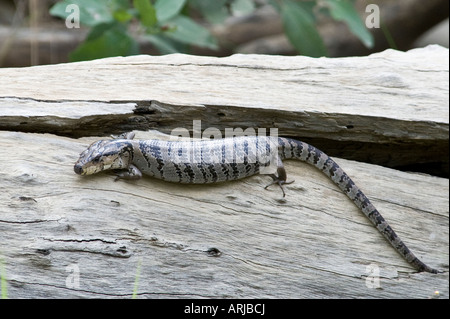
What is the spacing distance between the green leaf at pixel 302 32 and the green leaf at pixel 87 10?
1959 millimetres

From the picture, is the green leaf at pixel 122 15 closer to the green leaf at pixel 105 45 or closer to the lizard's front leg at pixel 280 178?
the green leaf at pixel 105 45

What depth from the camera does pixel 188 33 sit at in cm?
534

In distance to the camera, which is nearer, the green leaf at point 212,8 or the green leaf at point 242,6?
the green leaf at point 212,8

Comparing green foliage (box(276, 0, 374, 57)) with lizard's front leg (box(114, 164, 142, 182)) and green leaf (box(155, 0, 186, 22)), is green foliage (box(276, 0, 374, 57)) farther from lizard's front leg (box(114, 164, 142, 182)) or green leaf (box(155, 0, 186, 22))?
lizard's front leg (box(114, 164, 142, 182))

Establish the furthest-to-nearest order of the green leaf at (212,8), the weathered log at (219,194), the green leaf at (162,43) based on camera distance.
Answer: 1. the green leaf at (212,8)
2. the green leaf at (162,43)
3. the weathered log at (219,194)

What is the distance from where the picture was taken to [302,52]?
5.57 m

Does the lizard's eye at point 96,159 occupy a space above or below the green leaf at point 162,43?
below

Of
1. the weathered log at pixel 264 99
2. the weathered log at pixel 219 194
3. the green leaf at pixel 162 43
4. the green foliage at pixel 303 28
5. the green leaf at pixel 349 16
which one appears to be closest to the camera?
the weathered log at pixel 219 194

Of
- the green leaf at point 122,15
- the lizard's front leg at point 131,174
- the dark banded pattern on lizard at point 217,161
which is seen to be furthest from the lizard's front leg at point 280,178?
the green leaf at point 122,15

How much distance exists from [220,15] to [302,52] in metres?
1.12

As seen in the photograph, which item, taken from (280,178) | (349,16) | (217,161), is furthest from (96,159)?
(349,16)

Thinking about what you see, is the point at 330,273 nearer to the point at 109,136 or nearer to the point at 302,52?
the point at 109,136

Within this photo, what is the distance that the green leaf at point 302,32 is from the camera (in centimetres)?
559

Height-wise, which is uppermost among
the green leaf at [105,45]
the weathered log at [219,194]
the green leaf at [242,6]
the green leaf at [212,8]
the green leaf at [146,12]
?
the green leaf at [242,6]
